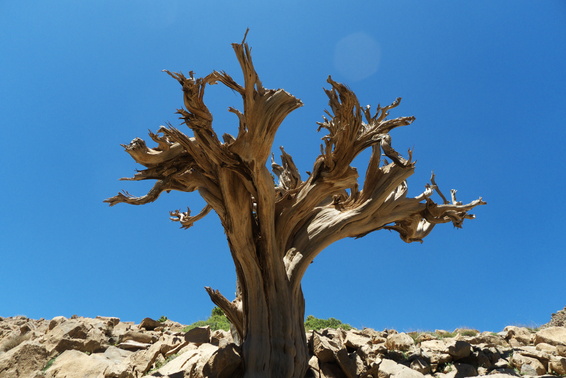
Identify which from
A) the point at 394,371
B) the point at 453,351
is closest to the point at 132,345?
the point at 394,371

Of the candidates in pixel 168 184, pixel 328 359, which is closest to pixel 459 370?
pixel 328 359

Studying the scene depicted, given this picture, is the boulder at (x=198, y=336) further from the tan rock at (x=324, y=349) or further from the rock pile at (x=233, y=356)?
the tan rock at (x=324, y=349)

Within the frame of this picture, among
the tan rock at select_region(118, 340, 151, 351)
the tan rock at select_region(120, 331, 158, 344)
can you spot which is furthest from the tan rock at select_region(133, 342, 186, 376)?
the tan rock at select_region(120, 331, 158, 344)

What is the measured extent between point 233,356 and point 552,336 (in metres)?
7.55

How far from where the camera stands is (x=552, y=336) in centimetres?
873

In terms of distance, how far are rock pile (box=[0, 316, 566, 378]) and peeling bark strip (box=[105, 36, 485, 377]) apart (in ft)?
2.44

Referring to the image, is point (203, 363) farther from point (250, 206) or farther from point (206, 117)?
point (206, 117)

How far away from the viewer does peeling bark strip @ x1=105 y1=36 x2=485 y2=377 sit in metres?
5.64

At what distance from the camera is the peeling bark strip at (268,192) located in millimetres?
5637

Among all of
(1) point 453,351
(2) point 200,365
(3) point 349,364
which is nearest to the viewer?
(2) point 200,365

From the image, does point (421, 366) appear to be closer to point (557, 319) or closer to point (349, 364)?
point (349, 364)

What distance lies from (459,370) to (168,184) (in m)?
6.33

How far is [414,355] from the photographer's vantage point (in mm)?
7852

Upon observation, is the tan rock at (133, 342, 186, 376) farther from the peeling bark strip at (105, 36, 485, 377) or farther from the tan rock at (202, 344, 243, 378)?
the tan rock at (202, 344, 243, 378)
